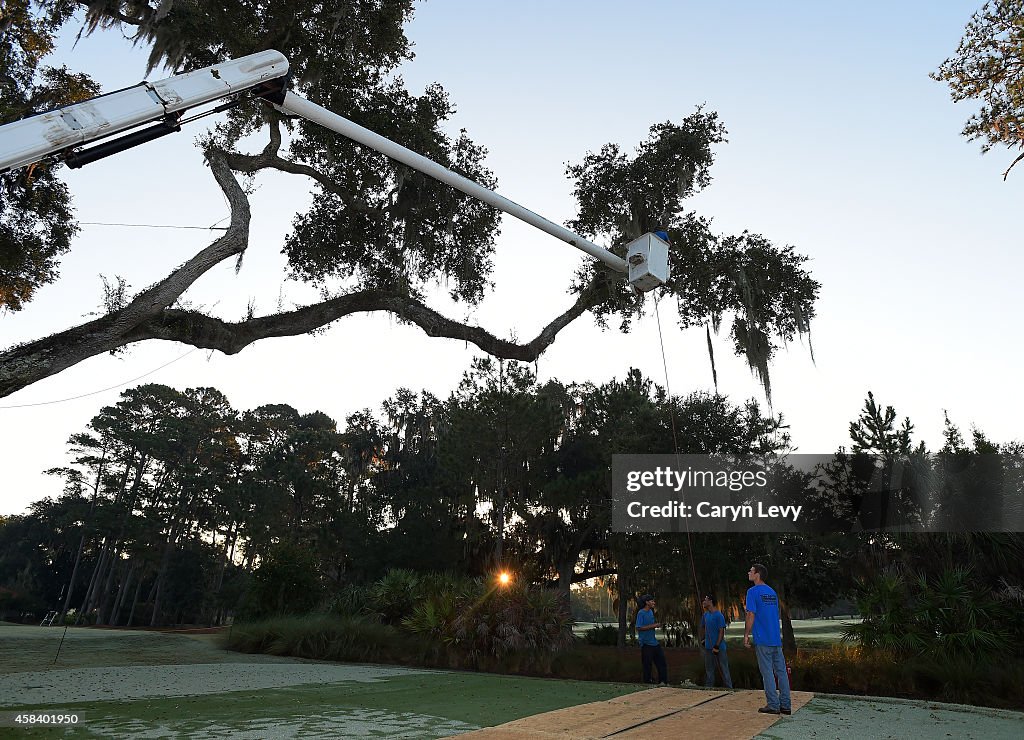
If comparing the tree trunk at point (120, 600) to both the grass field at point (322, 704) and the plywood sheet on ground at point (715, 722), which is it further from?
the plywood sheet on ground at point (715, 722)

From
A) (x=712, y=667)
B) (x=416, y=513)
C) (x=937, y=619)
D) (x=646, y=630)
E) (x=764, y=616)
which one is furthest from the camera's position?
(x=416, y=513)

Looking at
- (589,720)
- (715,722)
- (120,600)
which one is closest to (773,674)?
(715,722)

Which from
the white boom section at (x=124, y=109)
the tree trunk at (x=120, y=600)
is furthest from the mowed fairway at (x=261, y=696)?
the tree trunk at (x=120, y=600)

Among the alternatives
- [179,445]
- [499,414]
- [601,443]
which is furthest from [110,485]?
[601,443]

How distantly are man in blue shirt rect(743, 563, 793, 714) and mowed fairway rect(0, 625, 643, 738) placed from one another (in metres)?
2.07

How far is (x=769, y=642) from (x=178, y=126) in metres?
7.94

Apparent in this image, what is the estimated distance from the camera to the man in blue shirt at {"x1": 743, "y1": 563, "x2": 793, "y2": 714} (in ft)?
21.3

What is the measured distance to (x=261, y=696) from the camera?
7121 millimetres

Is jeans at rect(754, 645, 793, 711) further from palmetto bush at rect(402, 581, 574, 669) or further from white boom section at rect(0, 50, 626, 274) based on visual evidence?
palmetto bush at rect(402, 581, 574, 669)

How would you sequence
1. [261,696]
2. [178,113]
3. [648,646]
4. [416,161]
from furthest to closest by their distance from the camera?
[648,646] < [261,696] < [416,161] < [178,113]

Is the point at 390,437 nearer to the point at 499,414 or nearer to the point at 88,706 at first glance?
the point at 499,414

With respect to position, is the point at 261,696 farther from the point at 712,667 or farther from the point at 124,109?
the point at 712,667

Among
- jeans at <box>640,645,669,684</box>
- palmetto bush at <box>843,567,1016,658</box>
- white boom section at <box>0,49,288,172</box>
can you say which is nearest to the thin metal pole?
white boom section at <box>0,49,288,172</box>

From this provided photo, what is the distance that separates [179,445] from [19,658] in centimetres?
4105
